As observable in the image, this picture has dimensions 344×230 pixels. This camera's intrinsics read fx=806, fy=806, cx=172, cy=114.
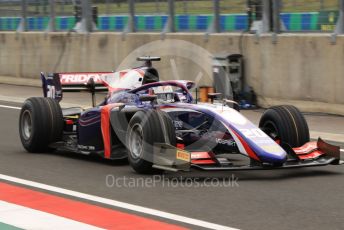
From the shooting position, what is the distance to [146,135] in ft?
29.8

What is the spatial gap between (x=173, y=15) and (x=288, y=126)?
9452 millimetres

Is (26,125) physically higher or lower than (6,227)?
higher

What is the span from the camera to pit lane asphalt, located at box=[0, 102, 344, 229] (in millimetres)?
7164

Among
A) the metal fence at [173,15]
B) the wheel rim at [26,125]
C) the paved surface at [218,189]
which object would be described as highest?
the metal fence at [173,15]

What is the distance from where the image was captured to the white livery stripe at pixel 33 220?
6.88 metres

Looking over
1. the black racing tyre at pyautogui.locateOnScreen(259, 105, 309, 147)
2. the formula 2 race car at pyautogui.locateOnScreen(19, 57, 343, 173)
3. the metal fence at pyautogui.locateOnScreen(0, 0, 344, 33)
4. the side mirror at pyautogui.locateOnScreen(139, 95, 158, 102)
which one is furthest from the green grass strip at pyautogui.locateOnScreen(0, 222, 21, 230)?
the metal fence at pyautogui.locateOnScreen(0, 0, 344, 33)

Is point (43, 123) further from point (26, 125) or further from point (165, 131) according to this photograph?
point (165, 131)

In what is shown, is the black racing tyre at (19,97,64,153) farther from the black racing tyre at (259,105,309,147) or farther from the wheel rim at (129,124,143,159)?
the black racing tyre at (259,105,309,147)

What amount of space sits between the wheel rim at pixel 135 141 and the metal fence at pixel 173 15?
22.5ft

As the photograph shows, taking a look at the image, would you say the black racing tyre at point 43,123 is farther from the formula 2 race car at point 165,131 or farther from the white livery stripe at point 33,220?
the white livery stripe at point 33,220

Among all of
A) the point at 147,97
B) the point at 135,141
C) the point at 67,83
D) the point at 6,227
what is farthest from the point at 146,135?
the point at 67,83

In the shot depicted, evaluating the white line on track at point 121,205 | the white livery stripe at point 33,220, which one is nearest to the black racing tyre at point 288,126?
the white line on track at point 121,205

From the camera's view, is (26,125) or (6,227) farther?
(26,125)

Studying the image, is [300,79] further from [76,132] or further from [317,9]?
[76,132]
